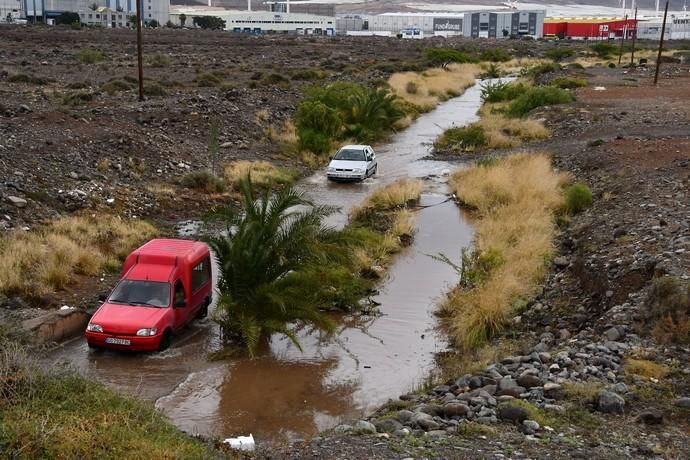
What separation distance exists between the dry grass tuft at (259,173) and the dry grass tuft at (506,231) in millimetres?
6482

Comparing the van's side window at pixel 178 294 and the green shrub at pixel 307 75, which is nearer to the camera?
the van's side window at pixel 178 294

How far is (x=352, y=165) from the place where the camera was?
1212 inches

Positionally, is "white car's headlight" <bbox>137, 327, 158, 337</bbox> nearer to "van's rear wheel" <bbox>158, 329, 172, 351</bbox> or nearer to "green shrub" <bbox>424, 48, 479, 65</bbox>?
"van's rear wheel" <bbox>158, 329, 172, 351</bbox>

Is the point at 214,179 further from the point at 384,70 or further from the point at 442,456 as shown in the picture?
the point at 384,70

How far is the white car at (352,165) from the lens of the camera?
30.5m

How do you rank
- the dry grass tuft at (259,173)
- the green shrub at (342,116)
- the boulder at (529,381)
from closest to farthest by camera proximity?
the boulder at (529,381)
the dry grass tuft at (259,173)
the green shrub at (342,116)

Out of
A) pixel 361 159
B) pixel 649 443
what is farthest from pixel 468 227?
pixel 649 443

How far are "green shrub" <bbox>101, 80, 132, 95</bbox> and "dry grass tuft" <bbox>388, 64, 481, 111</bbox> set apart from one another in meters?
18.9

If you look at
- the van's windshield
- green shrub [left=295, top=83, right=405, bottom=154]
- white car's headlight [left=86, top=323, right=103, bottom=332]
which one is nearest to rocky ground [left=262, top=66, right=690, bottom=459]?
the van's windshield

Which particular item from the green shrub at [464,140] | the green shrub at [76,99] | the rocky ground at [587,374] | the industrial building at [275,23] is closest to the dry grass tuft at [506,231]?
the rocky ground at [587,374]

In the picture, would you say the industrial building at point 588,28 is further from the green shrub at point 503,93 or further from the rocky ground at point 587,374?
the rocky ground at point 587,374

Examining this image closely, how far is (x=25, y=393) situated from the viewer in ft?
29.4

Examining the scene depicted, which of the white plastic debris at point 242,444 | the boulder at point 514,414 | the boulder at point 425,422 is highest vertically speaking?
the boulder at point 514,414

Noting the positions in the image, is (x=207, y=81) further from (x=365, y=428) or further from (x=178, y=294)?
(x=365, y=428)
